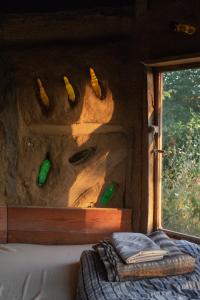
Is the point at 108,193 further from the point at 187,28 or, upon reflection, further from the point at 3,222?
the point at 187,28

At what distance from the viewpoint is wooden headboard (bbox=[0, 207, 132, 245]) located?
2.89m

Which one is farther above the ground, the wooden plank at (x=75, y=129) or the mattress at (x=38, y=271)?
the wooden plank at (x=75, y=129)

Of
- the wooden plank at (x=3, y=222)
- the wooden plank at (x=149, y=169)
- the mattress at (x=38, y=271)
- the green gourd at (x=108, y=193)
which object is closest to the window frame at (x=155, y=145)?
the wooden plank at (x=149, y=169)

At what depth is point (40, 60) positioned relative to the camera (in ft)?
9.71

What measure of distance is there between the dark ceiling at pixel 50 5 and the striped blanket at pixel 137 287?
1.78m

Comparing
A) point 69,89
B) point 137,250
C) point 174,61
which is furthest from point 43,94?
point 137,250

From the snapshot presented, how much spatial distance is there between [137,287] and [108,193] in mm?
1112

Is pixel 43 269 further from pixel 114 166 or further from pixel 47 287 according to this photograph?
pixel 114 166

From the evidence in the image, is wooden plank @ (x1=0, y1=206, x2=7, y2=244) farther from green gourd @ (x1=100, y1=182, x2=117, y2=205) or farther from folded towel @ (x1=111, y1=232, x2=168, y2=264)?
folded towel @ (x1=111, y1=232, x2=168, y2=264)

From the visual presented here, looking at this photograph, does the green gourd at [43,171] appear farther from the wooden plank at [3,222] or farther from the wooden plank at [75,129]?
the wooden plank at [3,222]

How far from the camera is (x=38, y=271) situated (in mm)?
2338

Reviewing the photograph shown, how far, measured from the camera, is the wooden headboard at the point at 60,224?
289 cm

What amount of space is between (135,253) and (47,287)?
1.71ft

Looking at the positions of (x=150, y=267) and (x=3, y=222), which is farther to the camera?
(x=3, y=222)
